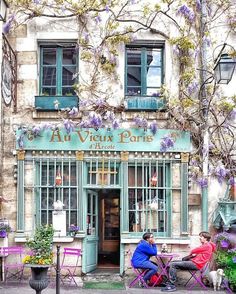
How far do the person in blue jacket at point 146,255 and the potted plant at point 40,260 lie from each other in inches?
84.1

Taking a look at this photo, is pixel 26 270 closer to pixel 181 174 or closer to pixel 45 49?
pixel 181 174

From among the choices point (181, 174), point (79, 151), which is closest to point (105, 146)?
point (79, 151)

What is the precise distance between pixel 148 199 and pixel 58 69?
3.52 meters

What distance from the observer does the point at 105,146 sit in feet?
38.9

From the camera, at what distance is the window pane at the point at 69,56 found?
12.4 m

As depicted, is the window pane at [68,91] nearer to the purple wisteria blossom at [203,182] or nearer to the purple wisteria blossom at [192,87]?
the purple wisteria blossom at [192,87]

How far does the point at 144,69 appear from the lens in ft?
40.4

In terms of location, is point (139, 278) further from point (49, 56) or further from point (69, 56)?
point (49, 56)

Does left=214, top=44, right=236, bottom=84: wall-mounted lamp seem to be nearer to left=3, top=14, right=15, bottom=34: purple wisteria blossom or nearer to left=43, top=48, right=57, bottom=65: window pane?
left=43, top=48, right=57, bottom=65: window pane

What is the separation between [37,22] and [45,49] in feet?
2.04

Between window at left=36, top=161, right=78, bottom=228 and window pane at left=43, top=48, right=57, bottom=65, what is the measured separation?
2285mm

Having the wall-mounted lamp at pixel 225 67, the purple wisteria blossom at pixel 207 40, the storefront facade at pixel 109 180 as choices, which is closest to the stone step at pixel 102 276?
the storefront facade at pixel 109 180

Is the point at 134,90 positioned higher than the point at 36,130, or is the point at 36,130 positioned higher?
the point at 134,90

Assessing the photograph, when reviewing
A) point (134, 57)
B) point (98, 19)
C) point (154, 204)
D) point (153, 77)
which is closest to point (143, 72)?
point (153, 77)
